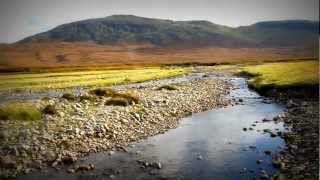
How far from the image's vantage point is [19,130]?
21.0m

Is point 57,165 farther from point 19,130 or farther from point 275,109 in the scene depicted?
point 275,109

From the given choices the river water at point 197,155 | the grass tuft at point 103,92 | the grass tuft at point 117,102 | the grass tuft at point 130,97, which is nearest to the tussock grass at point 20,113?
the river water at point 197,155

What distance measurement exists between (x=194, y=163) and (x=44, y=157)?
7375 mm

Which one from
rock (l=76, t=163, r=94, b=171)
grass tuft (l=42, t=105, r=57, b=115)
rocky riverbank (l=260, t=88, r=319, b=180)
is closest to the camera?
rocky riverbank (l=260, t=88, r=319, b=180)

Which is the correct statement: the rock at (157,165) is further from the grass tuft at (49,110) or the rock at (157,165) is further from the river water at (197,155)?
the grass tuft at (49,110)

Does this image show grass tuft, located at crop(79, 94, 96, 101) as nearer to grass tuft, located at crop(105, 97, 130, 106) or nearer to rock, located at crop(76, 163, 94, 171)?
grass tuft, located at crop(105, 97, 130, 106)

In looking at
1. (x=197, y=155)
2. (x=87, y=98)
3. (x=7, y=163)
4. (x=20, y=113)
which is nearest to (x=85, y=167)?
(x=7, y=163)

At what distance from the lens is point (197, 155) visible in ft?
62.1

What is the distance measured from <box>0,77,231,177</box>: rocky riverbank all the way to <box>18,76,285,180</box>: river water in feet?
2.90

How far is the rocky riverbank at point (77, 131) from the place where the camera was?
1812 centimetres

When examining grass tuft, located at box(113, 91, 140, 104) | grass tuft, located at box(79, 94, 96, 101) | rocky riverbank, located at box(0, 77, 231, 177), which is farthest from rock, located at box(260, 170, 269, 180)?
grass tuft, located at box(79, 94, 96, 101)

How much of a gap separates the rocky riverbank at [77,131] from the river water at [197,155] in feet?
2.90

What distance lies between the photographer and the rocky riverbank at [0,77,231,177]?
1812cm

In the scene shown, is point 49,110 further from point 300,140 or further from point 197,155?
point 300,140
